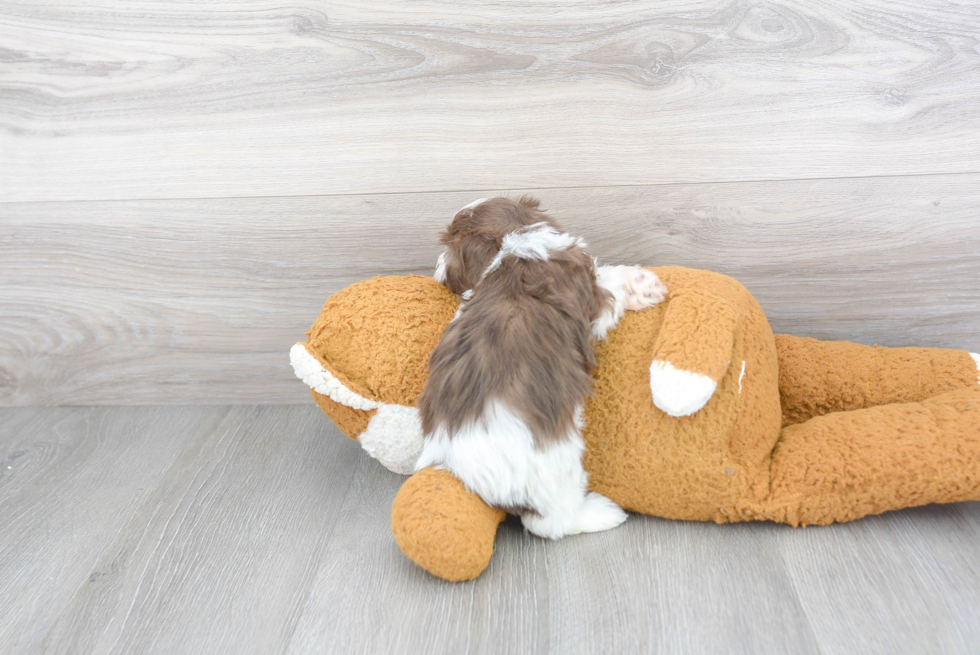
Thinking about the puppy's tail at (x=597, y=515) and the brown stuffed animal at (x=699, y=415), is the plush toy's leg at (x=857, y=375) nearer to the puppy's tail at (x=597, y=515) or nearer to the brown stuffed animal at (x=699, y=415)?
the brown stuffed animal at (x=699, y=415)

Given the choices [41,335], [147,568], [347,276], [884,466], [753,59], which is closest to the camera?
[884,466]

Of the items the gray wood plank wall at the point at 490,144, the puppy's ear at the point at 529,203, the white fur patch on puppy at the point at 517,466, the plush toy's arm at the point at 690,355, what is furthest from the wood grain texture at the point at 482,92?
the white fur patch on puppy at the point at 517,466

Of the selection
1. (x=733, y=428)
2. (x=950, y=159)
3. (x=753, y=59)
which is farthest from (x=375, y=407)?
(x=950, y=159)

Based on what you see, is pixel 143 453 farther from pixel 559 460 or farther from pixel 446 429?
pixel 559 460

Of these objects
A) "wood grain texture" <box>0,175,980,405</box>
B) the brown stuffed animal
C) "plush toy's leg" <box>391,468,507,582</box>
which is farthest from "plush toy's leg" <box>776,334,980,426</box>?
"plush toy's leg" <box>391,468,507,582</box>

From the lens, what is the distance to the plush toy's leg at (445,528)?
0.76m

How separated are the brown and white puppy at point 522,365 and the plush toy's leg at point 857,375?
267 millimetres

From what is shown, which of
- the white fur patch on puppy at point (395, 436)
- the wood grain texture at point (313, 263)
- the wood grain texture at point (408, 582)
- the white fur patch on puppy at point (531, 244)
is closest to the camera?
the wood grain texture at point (408, 582)

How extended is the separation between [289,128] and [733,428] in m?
0.80

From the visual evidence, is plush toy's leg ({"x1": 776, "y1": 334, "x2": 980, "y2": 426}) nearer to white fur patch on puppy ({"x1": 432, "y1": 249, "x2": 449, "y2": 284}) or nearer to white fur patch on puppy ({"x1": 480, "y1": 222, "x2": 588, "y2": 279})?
white fur patch on puppy ({"x1": 480, "y1": 222, "x2": 588, "y2": 279})

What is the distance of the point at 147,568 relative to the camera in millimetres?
895

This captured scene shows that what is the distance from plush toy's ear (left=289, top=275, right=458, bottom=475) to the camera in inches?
36.5

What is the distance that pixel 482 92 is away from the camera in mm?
1059

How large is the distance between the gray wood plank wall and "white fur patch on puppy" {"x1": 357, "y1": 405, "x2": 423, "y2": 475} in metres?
0.30
